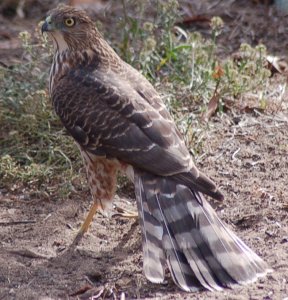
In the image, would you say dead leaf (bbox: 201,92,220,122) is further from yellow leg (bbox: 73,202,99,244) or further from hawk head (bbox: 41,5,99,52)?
yellow leg (bbox: 73,202,99,244)

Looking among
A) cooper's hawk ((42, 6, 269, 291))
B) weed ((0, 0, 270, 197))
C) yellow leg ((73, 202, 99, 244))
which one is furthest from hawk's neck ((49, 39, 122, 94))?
yellow leg ((73, 202, 99, 244))

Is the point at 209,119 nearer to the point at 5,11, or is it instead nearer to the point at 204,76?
the point at 204,76

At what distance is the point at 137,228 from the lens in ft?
26.1

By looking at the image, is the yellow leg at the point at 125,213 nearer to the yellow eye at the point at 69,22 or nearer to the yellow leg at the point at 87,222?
the yellow leg at the point at 87,222

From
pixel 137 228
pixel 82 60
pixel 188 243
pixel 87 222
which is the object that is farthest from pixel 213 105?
pixel 188 243

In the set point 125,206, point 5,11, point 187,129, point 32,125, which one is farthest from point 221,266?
point 5,11

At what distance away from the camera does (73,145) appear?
895cm

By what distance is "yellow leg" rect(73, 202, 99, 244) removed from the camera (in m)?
7.73

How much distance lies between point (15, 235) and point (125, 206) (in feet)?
3.44

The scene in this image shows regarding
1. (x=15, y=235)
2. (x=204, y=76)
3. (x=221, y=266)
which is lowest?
(x=15, y=235)

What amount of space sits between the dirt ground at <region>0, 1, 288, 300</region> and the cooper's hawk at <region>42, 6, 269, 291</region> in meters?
0.18

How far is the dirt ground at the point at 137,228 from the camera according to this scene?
6.67 meters

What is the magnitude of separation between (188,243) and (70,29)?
254cm

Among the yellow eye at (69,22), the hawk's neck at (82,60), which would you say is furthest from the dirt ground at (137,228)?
the yellow eye at (69,22)
